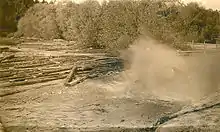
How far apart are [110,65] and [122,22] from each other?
0.56 meters

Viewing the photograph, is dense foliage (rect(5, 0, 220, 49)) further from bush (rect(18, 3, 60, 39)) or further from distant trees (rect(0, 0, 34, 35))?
distant trees (rect(0, 0, 34, 35))

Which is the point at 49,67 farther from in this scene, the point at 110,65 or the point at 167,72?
the point at 167,72

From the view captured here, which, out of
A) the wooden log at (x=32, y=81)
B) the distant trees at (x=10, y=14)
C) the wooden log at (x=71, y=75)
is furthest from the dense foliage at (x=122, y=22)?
the wooden log at (x=32, y=81)

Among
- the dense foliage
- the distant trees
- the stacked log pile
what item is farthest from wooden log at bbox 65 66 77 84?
the distant trees

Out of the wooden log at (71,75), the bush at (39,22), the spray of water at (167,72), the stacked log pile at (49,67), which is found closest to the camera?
the bush at (39,22)

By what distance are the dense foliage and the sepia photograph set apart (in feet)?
0.04

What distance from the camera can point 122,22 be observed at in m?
4.44

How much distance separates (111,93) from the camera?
425cm

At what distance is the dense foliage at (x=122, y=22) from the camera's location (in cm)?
409

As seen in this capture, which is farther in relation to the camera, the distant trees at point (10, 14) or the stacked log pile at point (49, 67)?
the stacked log pile at point (49, 67)

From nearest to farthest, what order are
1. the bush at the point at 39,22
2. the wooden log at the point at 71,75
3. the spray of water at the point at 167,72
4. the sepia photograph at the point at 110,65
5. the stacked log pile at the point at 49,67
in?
1. the sepia photograph at the point at 110,65
2. the bush at the point at 39,22
3. the stacked log pile at the point at 49,67
4. the wooden log at the point at 71,75
5. the spray of water at the point at 167,72

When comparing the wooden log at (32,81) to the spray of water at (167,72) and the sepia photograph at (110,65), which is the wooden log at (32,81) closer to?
the sepia photograph at (110,65)

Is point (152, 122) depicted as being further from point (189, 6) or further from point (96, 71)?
point (189, 6)

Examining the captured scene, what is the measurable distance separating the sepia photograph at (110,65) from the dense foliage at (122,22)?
12 mm
